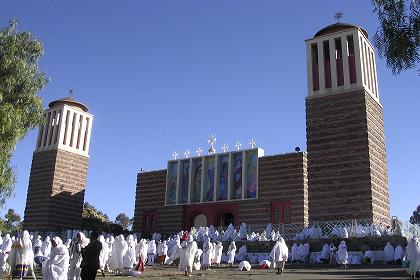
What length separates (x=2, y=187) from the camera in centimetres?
1667

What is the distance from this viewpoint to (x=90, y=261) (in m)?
8.89

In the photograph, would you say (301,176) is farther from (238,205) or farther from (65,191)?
(65,191)

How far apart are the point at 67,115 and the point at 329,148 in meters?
25.4

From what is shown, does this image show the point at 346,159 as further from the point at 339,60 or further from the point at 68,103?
the point at 68,103

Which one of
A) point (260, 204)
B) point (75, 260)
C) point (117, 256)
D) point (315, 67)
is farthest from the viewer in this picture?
point (260, 204)

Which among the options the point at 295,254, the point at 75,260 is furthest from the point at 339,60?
the point at 75,260

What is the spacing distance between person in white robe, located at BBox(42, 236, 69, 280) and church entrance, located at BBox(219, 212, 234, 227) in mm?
27686

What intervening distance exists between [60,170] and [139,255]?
2637 cm

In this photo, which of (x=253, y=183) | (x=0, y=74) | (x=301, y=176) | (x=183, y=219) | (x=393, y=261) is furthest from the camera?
(x=183, y=219)

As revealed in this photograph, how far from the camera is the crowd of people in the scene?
9.97 metres

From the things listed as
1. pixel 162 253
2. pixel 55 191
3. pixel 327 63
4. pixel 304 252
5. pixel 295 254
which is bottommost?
pixel 162 253

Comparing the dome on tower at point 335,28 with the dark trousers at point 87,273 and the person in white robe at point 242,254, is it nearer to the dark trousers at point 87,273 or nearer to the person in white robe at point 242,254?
the person in white robe at point 242,254

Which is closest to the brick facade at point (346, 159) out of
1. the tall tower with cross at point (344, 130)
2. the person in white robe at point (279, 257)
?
the tall tower with cross at point (344, 130)

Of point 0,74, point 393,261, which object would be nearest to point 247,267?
point 393,261
